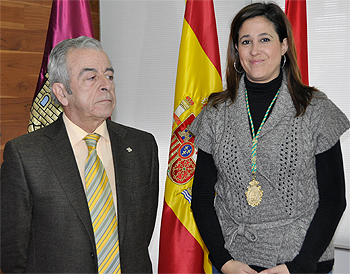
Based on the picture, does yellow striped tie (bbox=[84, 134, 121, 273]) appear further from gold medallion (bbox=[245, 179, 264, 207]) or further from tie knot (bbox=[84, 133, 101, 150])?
gold medallion (bbox=[245, 179, 264, 207])

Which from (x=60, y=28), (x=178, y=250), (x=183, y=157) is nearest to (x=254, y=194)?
(x=183, y=157)

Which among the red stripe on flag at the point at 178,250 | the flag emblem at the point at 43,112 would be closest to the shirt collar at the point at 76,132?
the flag emblem at the point at 43,112

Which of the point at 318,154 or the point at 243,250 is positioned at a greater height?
the point at 318,154

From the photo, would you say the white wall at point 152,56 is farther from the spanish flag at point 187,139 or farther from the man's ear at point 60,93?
the man's ear at point 60,93

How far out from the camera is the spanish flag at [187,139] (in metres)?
2.27

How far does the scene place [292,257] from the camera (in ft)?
4.99

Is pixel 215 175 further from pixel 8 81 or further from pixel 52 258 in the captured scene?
pixel 8 81

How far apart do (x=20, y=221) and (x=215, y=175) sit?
0.86m

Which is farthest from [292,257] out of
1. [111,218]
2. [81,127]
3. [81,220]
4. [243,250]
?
[81,127]

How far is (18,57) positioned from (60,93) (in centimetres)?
128

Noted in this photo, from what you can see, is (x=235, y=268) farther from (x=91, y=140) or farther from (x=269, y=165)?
(x=91, y=140)

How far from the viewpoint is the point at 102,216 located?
147 centimetres

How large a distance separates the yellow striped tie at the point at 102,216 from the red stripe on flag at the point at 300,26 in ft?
5.09

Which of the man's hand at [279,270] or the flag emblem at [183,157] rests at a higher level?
the flag emblem at [183,157]
